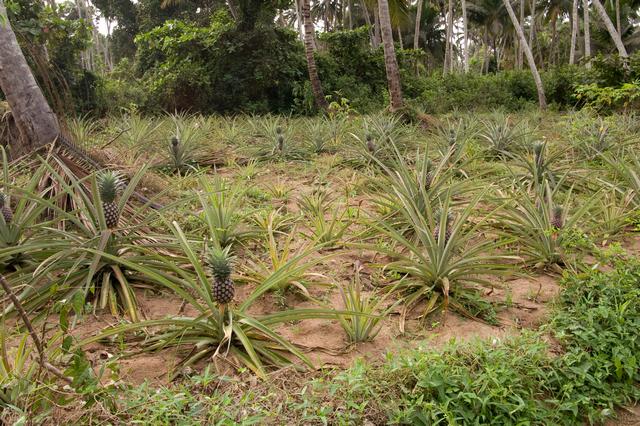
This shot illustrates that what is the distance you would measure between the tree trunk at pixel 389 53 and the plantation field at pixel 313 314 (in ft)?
16.5

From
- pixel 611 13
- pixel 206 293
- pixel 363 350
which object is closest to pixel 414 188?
pixel 363 350

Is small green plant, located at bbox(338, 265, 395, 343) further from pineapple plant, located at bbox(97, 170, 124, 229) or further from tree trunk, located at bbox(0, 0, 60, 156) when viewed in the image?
tree trunk, located at bbox(0, 0, 60, 156)

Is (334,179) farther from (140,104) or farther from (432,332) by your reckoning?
(140,104)

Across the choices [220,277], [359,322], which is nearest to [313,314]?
[359,322]

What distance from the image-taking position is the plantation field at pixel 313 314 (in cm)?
195

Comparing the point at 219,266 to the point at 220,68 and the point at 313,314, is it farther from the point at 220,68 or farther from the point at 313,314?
the point at 220,68

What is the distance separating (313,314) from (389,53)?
7.61m

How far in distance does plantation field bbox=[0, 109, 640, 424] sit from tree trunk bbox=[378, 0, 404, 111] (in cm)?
502

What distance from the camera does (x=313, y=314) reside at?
7.70ft

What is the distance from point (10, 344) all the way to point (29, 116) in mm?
2472


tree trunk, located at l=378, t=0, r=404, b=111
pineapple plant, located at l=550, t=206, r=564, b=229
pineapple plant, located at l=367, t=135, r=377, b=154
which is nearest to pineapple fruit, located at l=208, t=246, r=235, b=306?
pineapple plant, located at l=550, t=206, r=564, b=229

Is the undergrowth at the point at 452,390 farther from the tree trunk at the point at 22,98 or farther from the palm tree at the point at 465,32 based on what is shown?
the palm tree at the point at 465,32

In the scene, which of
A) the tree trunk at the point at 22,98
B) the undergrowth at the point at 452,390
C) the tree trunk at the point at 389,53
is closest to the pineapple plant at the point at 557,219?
the undergrowth at the point at 452,390

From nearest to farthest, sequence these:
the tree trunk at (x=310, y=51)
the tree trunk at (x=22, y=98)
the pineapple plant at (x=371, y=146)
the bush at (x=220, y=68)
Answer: the tree trunk at (x=22, y=98), the pineapple plant at (x=371, y=146), the tree trunk at (x=310, y=51), the bush at (x=220, y=68)
